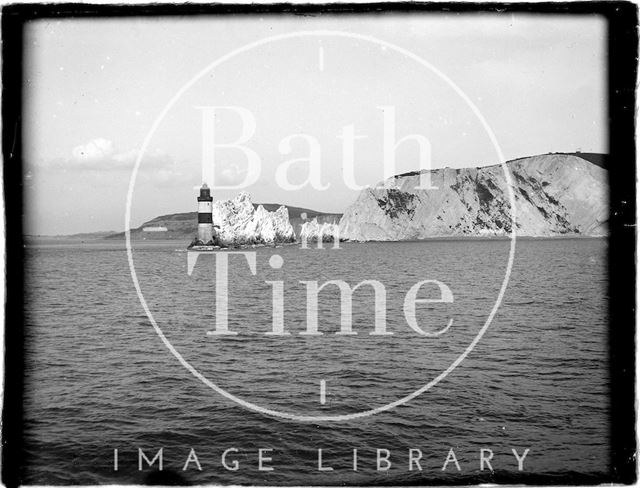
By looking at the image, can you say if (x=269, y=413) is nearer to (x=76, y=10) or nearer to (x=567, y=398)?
(x=567, y=398)

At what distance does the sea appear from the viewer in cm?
922

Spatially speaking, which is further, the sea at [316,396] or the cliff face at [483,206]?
the cliff face at [483,206]

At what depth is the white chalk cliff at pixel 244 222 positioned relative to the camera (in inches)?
4143

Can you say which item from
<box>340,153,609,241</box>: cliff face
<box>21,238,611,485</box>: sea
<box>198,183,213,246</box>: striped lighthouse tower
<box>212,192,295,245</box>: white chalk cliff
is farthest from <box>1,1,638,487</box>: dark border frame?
<box>340,153,609,241</box>: cliff face

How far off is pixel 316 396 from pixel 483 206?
15491 cm

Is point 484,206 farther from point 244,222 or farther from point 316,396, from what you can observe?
point 316,396

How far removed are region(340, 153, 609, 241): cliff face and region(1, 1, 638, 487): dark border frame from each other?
15287 centimetres

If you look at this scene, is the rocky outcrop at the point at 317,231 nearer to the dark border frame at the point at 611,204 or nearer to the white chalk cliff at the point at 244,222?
the white chalk cliff at the point at 244,222

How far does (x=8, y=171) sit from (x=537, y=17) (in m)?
5.36

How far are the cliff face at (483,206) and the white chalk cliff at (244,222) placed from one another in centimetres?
4498

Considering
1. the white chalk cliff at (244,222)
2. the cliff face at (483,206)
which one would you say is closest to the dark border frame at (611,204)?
the white chalk cliff at (244,222)

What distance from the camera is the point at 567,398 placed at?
12.8 meters

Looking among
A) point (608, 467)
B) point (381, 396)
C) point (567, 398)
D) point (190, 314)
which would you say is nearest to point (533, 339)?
point (567, 398)

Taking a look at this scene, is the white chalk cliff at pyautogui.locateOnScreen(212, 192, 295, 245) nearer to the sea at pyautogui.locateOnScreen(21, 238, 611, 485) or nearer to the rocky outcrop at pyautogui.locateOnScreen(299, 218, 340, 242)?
the rocky outcrop at pyautogui.locateOnScreen(299, 218, 340, 242)
